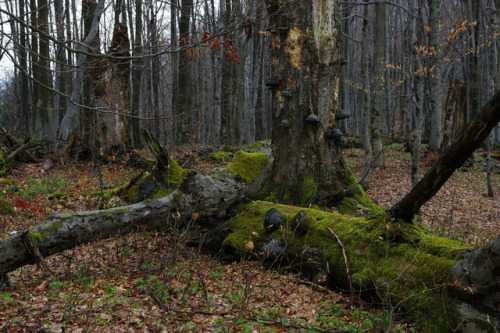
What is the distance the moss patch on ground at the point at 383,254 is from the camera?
3.40 metres

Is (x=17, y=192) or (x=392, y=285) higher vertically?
(x=17, y=192)

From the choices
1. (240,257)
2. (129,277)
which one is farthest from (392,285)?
(129,277)

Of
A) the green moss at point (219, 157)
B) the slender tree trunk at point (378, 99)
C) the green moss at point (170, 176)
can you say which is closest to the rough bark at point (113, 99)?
the green moss at point (219, 157)

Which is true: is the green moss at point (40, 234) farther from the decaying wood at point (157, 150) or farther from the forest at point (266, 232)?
the decaying wood at point (157, 150)

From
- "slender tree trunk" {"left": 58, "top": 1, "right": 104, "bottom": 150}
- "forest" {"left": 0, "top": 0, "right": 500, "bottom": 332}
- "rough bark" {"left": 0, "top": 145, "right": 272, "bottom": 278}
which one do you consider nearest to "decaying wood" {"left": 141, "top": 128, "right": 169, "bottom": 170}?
"forest" {"left": 0, "top": 0, "right": 500, "bottom": 332}

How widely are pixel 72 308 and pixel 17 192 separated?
20.2 ft

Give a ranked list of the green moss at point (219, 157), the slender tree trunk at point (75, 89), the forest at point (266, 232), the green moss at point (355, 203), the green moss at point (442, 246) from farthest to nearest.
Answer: the green moss at point (219, 157) → the slender tree trunk at point (75, 89) → the green moss at point (355, 203) → the green moss at point (442, 246) → the forest at point (266, 232)

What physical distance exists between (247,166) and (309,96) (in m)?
1.87

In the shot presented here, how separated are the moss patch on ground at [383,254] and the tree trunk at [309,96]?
1.39 metres

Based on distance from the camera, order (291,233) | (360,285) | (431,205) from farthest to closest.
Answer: (431,205)
(291,233)
(360,285)

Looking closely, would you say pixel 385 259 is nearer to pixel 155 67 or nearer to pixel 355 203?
pixel 355 203

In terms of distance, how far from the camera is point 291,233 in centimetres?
510

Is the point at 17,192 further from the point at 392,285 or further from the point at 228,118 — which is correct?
the point at 228,118

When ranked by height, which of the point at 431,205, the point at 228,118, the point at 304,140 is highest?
the point at 228,118
